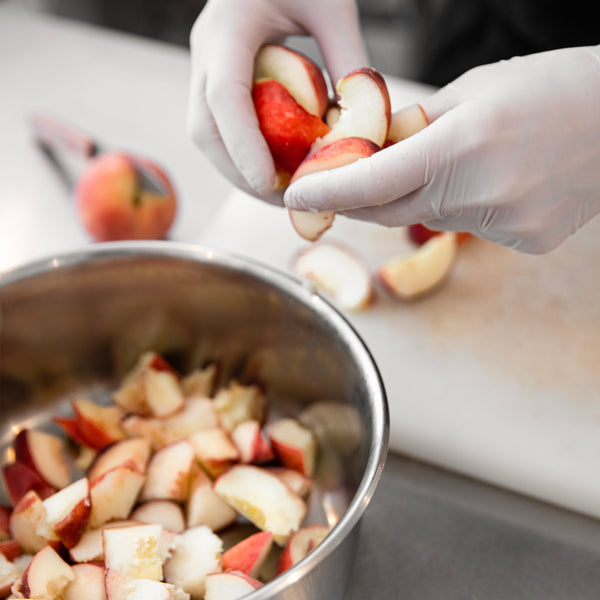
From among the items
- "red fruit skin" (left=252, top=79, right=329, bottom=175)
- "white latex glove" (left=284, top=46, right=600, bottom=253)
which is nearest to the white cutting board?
"white latex glove" (left=284, top=46, right=600, bottom=253)

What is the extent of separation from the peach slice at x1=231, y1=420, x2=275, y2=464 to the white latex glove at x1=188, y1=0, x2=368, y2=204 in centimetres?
28

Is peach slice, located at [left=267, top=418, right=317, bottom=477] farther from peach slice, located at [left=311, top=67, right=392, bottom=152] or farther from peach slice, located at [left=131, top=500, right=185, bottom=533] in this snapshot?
peach slice, located at [left=311, top=67, right=392, bottom=152]

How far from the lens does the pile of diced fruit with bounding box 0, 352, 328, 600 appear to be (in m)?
0.69

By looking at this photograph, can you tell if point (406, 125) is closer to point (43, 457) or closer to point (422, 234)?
point (422, 234)

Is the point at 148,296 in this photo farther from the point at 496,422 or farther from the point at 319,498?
the point at 496,422

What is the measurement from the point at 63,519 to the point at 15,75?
1.18 metres

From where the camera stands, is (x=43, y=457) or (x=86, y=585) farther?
(x=43, y=457)

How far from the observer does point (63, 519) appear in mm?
722

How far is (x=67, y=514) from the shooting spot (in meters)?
0.72

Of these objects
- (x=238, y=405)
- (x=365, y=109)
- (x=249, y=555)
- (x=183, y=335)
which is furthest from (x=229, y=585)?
(x=365, y=109)

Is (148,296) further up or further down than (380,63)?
further up

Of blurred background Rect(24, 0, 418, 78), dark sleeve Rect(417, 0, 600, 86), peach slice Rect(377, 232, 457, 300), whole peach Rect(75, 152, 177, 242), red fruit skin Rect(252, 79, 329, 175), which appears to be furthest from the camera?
blurred background Rect(24, 0, 418, 78)

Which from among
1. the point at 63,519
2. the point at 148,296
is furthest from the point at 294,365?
the point at 63,519

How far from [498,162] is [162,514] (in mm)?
539
